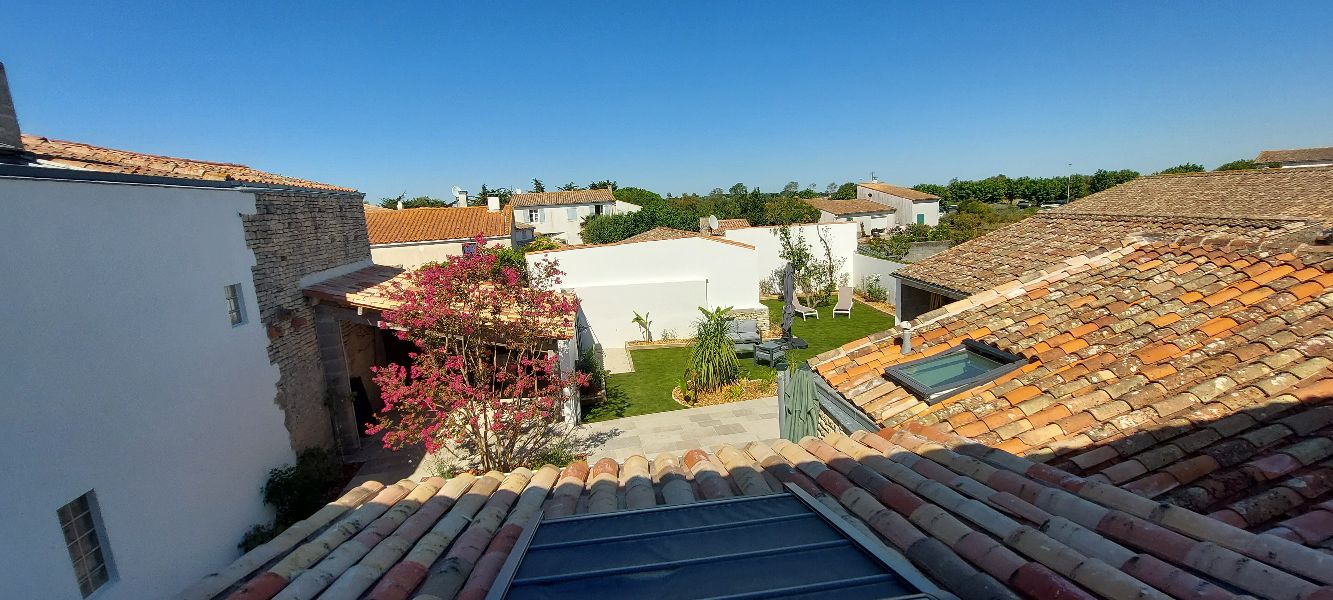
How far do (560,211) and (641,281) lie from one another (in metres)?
46.3

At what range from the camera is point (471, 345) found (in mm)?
10633

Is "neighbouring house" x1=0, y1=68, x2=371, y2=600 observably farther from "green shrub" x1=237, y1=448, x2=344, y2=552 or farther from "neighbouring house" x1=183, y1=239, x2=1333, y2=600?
"neighbouring house" x1=183, y1=239, x2=1333, y2=600

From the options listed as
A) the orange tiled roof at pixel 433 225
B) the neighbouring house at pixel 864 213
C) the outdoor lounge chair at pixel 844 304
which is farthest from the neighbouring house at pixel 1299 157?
the orange tiled roof at pixel 433 225

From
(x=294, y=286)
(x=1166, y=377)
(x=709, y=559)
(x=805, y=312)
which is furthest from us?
(x=805, y=312)

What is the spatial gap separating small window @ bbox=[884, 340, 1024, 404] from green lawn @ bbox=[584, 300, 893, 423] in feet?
26.2

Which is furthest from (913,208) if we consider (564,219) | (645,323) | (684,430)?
(684,430)

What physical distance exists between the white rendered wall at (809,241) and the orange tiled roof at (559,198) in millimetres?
39998

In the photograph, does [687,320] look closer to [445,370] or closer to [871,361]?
[445,370]

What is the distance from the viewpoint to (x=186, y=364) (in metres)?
8.03

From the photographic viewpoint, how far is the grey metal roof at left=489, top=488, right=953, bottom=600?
263cm

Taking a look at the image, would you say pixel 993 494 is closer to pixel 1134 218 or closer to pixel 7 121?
pixel 7 121

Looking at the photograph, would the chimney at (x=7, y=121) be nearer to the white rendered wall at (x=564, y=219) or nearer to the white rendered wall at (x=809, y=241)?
the white rendered wall at (x=809, y=241)

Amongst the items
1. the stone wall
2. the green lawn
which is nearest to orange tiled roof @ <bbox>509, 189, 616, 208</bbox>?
the green lawn

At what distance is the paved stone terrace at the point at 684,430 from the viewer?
12078 mm
